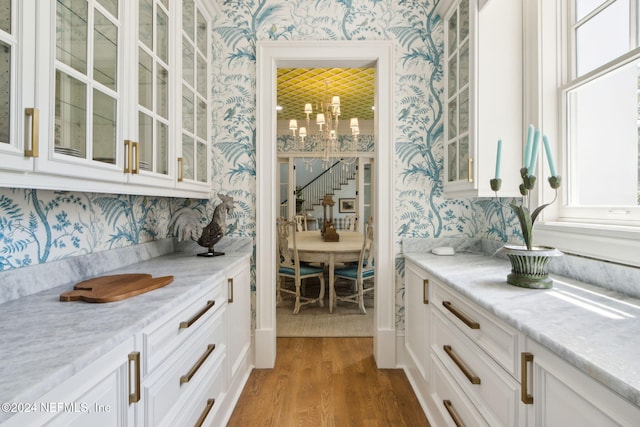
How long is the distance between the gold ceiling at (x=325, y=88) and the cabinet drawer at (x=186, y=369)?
10.7ft

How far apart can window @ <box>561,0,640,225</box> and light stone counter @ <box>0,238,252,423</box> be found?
1.77 meters

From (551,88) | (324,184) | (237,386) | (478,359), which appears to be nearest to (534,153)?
(551,88)

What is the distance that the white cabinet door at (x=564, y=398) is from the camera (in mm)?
643

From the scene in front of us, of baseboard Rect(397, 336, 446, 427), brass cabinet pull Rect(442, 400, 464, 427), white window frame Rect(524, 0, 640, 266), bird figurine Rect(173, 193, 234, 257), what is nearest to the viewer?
brass cabinet pull Rect(442, 400, 464, 427)

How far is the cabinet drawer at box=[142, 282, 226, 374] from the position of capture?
38.6 inches

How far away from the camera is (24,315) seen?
0.92 m

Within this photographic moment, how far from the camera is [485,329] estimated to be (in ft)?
3.84

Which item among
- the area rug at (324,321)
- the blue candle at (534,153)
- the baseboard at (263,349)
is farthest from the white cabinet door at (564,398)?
the area rug at (324,321)

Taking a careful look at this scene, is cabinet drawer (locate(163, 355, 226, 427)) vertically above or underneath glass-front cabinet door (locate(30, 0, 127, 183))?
underneath

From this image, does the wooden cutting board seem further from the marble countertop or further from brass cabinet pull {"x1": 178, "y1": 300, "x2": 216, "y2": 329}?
the marble countertop

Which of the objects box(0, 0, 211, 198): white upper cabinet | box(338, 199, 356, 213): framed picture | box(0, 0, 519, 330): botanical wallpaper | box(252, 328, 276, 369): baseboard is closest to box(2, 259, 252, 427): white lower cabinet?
box(252, 328, 276, 369): baseboard

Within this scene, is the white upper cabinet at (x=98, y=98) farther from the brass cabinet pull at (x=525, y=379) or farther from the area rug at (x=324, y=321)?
the area rug at (x=324, y=321)

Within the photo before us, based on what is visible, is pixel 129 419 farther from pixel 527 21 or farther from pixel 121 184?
pixel 527 21

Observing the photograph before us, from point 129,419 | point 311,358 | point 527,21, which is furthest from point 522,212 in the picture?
point 311,358
